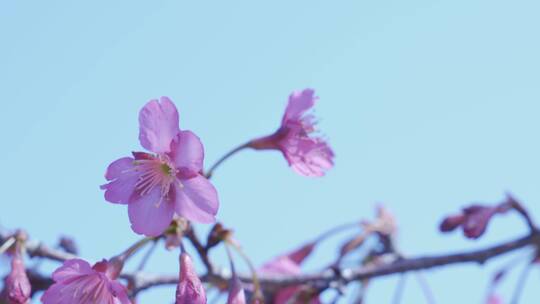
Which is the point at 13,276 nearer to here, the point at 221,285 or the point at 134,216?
the point at 134,216

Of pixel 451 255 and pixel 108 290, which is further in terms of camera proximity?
pixel 451 255

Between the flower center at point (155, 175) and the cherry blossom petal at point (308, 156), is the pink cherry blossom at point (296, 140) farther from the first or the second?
the flower center at point (155, 175)

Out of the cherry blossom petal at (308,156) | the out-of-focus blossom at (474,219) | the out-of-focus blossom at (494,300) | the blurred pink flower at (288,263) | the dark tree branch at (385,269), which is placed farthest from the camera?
the out-of-focus blossom at (494,300)

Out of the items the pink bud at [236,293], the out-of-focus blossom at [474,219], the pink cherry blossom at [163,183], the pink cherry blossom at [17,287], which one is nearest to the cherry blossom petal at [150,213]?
the pink cherry blossom at [163,183]

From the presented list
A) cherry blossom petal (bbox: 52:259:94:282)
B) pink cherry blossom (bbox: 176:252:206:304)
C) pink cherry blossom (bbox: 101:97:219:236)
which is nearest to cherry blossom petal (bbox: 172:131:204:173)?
pink cherry blossom (bbox: 101:97:219:236)

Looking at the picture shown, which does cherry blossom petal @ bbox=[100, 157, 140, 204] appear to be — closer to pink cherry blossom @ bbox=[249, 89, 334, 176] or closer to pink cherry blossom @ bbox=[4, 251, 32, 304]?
pink cherry blossom @ bbox=[4, 251, 32, 304]

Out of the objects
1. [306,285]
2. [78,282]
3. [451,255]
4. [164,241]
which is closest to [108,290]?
[78,282]
